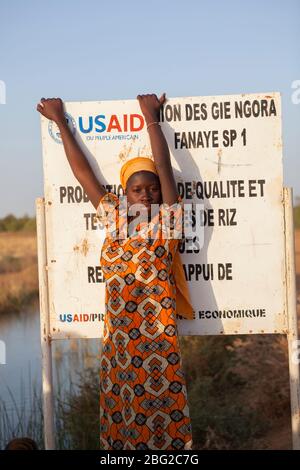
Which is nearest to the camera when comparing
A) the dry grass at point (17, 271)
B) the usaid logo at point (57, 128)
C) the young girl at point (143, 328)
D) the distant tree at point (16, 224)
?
the young girl at point (143, 328)

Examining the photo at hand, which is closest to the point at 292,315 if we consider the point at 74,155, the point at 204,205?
the point at 204,205

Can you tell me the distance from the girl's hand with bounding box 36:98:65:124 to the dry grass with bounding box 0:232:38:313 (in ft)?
42.8

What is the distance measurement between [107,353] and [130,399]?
279 mm

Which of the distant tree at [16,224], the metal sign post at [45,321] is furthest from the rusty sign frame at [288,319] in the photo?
the distant tree at [16,224]

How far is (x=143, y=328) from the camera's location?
381cm

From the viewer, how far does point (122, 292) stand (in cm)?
382

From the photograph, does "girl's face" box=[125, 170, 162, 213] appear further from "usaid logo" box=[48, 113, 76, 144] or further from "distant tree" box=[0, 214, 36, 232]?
"distant tree" box=[0, 214, 36, 232]

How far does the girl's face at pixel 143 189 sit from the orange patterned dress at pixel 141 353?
109mm

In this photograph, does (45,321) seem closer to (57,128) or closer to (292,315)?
(57,128)

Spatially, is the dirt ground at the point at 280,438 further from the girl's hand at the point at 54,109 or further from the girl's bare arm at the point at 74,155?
the girl's hand at the point at 54,109

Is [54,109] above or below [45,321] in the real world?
above

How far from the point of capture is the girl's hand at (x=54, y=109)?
13.4 ft

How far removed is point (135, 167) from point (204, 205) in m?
0.50
